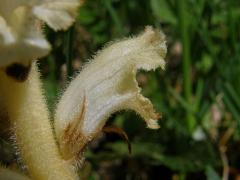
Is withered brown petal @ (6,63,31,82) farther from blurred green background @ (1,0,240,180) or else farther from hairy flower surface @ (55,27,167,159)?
blurred green background @ (1,0,240,180)

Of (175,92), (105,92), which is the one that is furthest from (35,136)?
(175,92)

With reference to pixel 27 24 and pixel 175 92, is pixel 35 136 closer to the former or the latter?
pixel 27 24

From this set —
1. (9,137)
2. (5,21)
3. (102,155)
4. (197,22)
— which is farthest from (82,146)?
(197,22)

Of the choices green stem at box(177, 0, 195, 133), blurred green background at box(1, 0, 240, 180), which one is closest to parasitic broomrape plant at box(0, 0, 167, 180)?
blurred green background at box(1, 0, 240, 180)

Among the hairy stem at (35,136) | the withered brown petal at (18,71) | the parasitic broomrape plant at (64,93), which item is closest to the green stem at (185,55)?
the parasitic broomrape plant at (64,93)

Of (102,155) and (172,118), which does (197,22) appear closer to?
(172,118)

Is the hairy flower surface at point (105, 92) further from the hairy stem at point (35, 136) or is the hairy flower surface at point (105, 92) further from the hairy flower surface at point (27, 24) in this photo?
the hairy flower surface at point (27, 24)

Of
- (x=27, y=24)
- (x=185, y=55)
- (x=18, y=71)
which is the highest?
(x=27, y=24)
